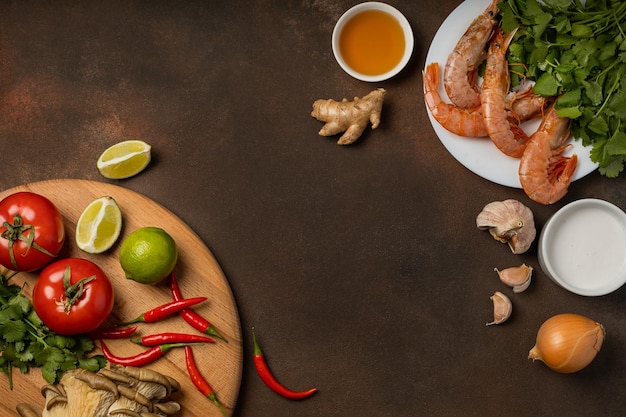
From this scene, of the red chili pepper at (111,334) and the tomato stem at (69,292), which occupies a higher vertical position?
the tomato stem at (69,292)

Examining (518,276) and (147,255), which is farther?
(518,276)

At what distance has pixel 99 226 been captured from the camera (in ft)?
8.28

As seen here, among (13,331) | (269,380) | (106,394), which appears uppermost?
(13,331)

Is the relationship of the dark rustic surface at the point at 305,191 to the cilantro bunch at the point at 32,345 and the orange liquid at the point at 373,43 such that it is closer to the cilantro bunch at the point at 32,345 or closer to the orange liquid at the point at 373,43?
the orange liquid at the point at 373,43

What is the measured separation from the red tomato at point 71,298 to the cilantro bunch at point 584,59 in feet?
5.99

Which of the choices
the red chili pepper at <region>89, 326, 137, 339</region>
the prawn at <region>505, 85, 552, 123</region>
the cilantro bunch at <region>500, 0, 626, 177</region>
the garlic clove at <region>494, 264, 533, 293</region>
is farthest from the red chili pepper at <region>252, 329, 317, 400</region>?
the cilantro bunch at <region>500, 0, 626, 177</region>

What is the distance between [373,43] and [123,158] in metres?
1.14

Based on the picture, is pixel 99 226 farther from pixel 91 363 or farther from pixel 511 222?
pixel 511 222

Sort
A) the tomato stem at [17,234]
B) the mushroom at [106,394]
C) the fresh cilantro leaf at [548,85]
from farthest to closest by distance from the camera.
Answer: the fresh cilantro leaf at [548,85] → the tomato stem at [17,234] → the mushroom at [106,394]

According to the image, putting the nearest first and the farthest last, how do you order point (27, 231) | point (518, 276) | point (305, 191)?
point (27, 231), point (518, 276), point (305, 191)

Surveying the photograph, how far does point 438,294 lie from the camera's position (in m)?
2.71

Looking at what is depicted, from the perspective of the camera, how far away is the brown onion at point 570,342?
2.48 metres

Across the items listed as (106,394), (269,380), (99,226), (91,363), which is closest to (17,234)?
(99,226)

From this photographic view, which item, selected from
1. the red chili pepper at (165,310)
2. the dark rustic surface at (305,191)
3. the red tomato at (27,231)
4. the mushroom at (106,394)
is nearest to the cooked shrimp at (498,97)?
the dark rustic surface at (305,191)
